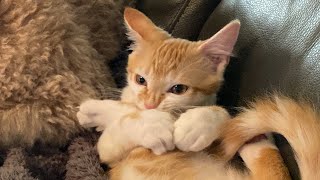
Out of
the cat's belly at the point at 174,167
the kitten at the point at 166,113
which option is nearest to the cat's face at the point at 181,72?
the kitten at the point at 166,113

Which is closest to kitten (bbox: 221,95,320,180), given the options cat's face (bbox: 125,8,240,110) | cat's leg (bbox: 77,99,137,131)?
cat's face (bbox: 125,8,240,110)

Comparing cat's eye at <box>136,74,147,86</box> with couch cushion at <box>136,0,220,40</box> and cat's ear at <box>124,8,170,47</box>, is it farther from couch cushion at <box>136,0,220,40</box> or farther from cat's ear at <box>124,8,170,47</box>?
couch cushion at <box>136,0,220,40</box>

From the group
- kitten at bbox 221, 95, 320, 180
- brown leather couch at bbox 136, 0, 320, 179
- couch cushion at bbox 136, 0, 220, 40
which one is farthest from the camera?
couch cushion at bbox 136, 0, 220, 40

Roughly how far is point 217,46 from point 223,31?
41 millimetres

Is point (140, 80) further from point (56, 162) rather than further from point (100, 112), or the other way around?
point (56, 162)

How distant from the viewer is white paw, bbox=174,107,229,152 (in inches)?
45.0

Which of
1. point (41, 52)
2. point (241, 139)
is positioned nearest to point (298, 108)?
point (241, 139)

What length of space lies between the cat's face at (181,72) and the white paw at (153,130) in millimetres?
57

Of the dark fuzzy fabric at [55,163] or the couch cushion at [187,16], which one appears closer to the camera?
the dark fuzzy fabric at [55,163]

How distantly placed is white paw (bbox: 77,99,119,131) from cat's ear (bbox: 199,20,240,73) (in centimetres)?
21

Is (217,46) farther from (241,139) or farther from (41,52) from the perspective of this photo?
(41,52)

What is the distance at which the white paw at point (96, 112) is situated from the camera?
1293 mm

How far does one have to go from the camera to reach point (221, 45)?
124 cm

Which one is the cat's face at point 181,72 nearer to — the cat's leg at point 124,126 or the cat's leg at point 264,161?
the cat's leg at point 124,126
